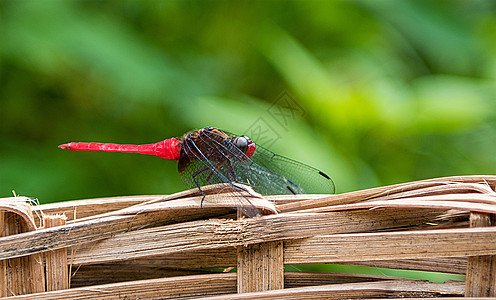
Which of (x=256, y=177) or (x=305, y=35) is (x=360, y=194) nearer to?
(x=256, y=177)

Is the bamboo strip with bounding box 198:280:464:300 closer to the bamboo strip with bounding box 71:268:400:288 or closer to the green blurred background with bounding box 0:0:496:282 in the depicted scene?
the bamboo strip with bounding box 71:268:400:288

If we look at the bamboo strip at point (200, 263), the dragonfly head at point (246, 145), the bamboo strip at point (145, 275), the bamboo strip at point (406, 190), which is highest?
the dragonfly head at point (246, 145)

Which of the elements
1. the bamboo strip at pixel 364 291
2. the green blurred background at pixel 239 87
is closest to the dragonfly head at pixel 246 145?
the green blurred background at pixel 239 87

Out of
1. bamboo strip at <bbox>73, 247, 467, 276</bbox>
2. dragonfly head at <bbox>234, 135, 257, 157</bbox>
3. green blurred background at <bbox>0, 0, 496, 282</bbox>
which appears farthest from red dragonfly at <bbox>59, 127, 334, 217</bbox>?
bamboo strip at <bbox>73, 247, 467, 276</bbox>

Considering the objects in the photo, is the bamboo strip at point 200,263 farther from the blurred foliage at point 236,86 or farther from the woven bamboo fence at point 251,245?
the blurred foliage at point 236,86

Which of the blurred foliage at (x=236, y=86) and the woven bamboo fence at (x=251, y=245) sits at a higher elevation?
the blurred foliage at (x=236, y=86)

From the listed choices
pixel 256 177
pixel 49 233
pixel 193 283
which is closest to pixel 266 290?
pixel 193 283

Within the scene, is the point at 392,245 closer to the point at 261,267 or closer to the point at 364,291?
the point at 364,291
